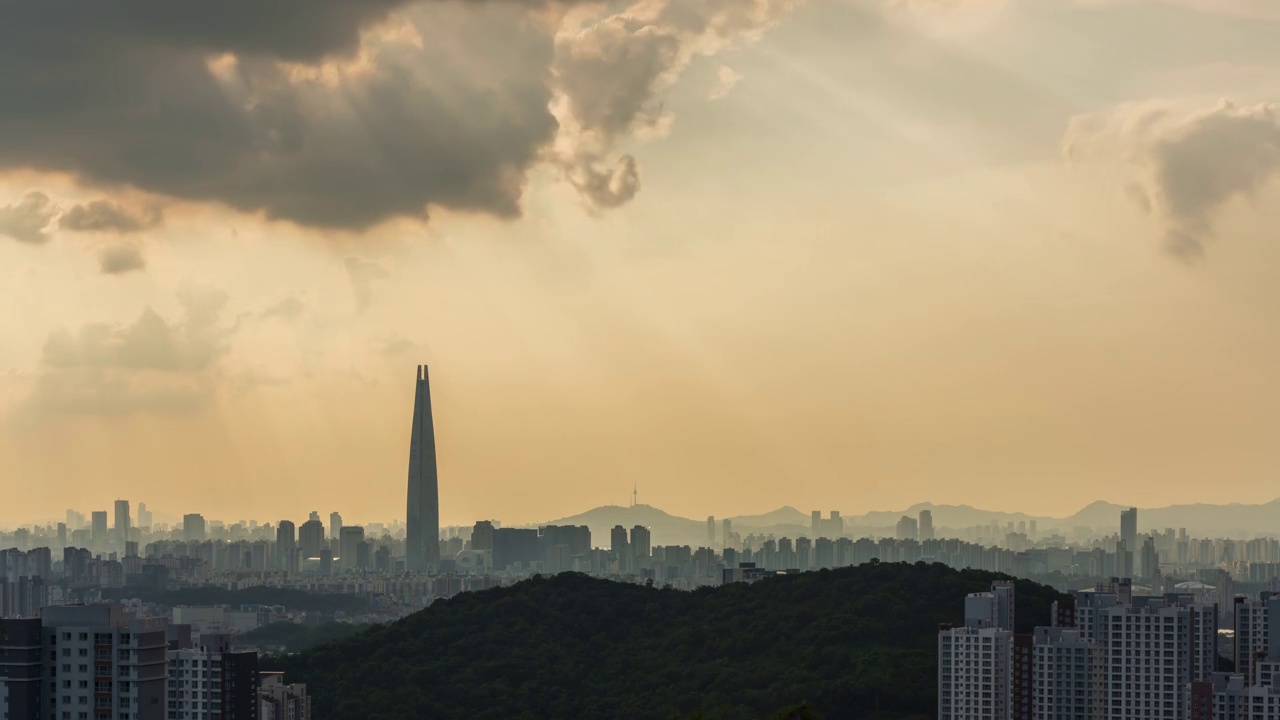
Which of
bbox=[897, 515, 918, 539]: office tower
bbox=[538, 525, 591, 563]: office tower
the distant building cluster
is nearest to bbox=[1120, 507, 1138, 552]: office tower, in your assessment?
bbox=[897, 515, 918, 539]: office tower

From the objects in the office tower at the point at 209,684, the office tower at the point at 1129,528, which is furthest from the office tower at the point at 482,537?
the office tower at the point at 209,684

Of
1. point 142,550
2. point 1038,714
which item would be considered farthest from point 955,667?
point 142,550

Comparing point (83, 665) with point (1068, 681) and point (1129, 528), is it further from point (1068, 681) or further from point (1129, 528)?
point (1129, 528)

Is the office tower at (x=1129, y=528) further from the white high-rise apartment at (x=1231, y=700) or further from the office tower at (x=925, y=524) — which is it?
the white high-rise apartment at (x=1231, y=700)

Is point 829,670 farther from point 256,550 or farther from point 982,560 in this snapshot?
point 256,550

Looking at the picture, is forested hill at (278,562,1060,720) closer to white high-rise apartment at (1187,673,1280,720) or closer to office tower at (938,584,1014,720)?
office tower at (938,584,1014,720)

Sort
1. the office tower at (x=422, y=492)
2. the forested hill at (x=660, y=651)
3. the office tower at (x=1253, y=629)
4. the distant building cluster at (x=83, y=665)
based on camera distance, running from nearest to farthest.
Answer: the distant building cluster at (x=83, y=665), the office tower at (x=1253, y=629), the forested hill at (x=660, y=651), the office tower at (x=422, y=492)
